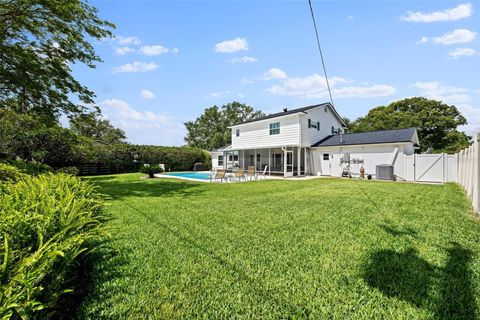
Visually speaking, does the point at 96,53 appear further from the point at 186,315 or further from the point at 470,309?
the point at 470,309

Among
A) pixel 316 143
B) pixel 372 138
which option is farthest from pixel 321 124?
pixel 372 138

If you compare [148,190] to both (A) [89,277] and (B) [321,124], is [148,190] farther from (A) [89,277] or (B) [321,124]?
(B) [321,124]

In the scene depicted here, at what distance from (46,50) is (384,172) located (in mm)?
20919

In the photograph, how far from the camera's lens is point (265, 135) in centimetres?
2314

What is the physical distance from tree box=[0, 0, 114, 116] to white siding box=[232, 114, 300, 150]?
1459 cm

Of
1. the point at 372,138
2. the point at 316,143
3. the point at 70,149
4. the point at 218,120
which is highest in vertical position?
the point at 218,120

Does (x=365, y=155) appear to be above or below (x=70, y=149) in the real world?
below

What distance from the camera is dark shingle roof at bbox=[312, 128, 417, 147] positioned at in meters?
17.1

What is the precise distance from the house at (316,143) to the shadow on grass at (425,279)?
1593 cm

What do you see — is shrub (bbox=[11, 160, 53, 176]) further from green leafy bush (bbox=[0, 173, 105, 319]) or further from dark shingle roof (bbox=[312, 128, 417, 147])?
dark shingle roof (bbox=[312, 128, 417, 147])

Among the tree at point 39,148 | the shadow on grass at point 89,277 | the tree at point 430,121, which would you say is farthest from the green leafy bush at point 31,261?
the tree at point 430,121

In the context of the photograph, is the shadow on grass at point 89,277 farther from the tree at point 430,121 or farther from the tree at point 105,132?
the tree at point 105,132

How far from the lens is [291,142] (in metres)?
20.6

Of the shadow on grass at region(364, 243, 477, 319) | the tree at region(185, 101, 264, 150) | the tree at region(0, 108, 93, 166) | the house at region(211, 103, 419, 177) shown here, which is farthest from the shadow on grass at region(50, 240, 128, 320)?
the tree at region(185, 101, 264, 150)
